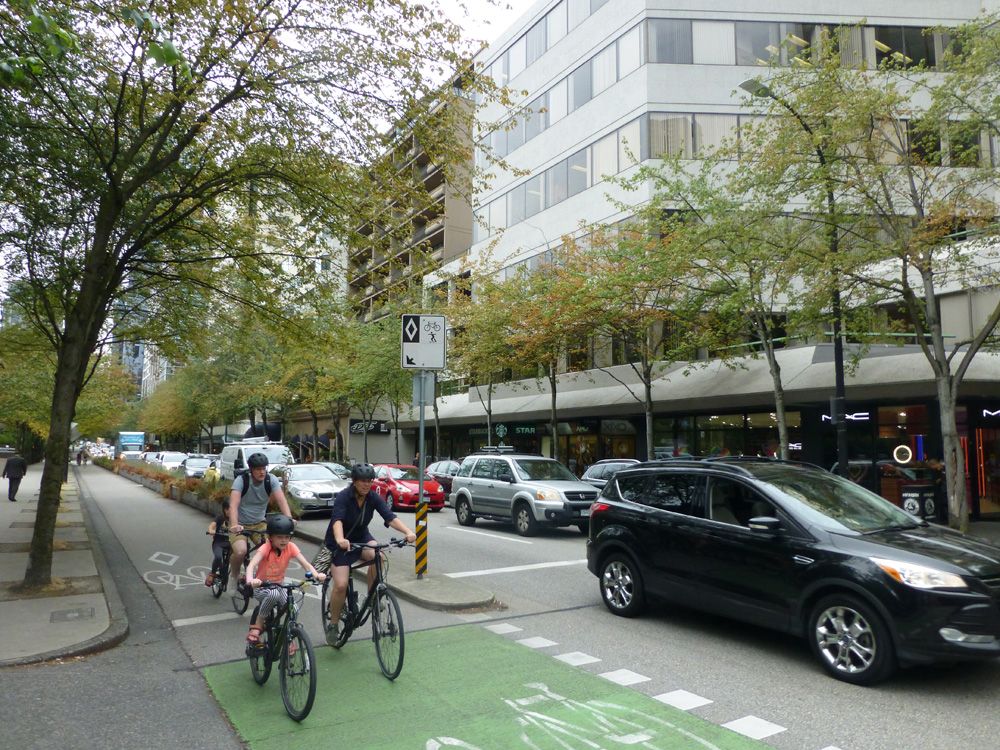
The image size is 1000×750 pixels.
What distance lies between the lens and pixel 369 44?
37.7 feet

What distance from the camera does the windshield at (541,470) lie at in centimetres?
1655

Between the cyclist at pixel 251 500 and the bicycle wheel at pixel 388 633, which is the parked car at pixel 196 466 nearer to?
the cyclist at pixel 251 500

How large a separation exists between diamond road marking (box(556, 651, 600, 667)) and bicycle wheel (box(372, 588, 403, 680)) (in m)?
1.48

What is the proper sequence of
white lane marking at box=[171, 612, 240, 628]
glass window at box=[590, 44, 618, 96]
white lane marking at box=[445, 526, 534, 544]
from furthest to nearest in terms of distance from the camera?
glass window at box=[590, 44, 618, 96]
white lane marking at box=[445, 526, 534, 544]
white lane marking at box=[171, 612, 240, 628]

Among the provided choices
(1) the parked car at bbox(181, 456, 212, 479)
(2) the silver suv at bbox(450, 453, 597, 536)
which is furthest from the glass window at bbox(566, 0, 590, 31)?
(1) the parked car at bbox(181, 456, 212, 479)

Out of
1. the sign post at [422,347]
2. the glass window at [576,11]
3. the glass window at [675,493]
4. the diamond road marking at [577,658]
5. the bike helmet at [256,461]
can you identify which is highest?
the glass window at [576,11]

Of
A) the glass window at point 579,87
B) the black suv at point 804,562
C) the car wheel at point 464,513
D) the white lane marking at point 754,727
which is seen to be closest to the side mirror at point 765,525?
the black suv at point 804,562

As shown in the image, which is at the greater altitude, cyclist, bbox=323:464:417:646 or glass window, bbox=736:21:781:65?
glass window, bbox=736:21:781:65

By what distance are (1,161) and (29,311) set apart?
7.43 m

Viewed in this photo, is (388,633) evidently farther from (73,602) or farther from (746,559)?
(73,602)

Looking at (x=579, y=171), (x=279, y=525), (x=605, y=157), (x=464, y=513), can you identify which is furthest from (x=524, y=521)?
(x=579, y=171)

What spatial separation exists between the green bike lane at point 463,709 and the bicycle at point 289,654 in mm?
151

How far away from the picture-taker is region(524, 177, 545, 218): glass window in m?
32.0

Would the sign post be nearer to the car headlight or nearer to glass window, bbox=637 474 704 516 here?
glass window, bbox=637 474 704 516
